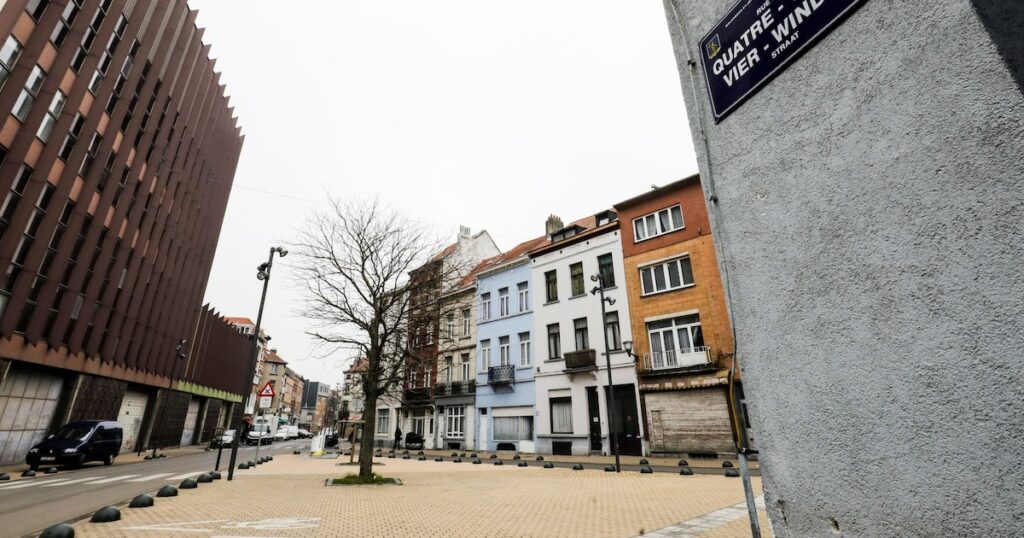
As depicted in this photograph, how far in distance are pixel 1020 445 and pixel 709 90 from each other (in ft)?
7.90

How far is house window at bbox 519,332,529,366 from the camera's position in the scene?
27.1m

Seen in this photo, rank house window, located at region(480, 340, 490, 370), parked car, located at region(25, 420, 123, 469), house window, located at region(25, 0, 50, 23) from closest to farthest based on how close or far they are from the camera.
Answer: parked car, located at region(25, 420, 123, 469) → house window, located at region(25, 0, 50, 23) → house window, located at region(480, 340, 490, 370)

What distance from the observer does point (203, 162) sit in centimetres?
3403

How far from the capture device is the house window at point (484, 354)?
2961 centimetres

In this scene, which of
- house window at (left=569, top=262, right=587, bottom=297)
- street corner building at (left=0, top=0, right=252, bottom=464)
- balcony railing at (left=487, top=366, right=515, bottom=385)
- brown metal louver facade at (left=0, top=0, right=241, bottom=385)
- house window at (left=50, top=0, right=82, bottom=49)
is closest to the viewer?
brown metal louver facade at (left=0, top=0, right=241, bottom=385)

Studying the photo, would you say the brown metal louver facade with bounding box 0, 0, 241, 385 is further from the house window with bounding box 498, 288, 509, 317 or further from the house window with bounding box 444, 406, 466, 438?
the house window with bounding box 498, 288, 509, 317

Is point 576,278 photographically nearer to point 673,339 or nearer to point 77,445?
point 673,339

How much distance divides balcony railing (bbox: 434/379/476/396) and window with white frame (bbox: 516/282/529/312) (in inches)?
244

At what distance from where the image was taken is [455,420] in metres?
30.5

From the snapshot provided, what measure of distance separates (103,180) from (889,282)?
31232 millimetres

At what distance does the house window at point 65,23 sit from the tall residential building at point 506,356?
23.8 meters

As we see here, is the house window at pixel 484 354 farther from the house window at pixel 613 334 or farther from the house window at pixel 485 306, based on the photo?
the house window at pixel 613 334

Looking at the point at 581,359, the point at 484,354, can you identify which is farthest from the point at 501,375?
the point at 581,359

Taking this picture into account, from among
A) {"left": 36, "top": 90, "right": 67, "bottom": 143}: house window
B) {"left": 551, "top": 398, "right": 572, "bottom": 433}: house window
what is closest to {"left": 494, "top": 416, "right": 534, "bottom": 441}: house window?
{"left": 551, "top": 398, "right": 572, "bottom": 433}: house window
